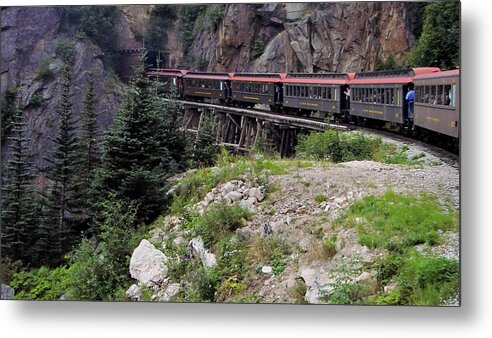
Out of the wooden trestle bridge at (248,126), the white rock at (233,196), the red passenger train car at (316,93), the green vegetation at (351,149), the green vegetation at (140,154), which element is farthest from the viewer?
the red passenger train car at (316,93)

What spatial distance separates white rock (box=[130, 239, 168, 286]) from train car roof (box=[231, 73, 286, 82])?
3.13 metres

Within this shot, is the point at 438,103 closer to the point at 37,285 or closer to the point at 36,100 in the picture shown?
the point at 36,100

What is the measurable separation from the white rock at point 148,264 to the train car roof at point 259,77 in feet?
10.3

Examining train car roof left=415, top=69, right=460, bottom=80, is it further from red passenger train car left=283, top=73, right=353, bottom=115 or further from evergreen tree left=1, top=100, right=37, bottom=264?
evergreen tree left=1, top=100, right=37, bottom=264

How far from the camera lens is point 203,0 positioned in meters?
6.66

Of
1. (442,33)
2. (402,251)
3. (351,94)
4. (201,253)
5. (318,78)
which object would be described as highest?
(442,33)

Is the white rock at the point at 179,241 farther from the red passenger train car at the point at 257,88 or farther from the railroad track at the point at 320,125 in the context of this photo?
the red passenger train car at the point at 257,88

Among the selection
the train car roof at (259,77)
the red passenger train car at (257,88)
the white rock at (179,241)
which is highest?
the train car roof at (259,77)

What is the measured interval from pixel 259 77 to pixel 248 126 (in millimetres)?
824

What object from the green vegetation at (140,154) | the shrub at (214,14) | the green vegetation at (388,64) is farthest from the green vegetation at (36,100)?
the green vegetation at (388,64)

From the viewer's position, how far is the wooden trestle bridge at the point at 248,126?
818 centimetres

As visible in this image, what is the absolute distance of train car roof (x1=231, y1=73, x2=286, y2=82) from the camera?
29.3ft

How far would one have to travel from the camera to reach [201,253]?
6688mm

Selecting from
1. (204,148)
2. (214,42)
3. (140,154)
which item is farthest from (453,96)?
(140,154)
